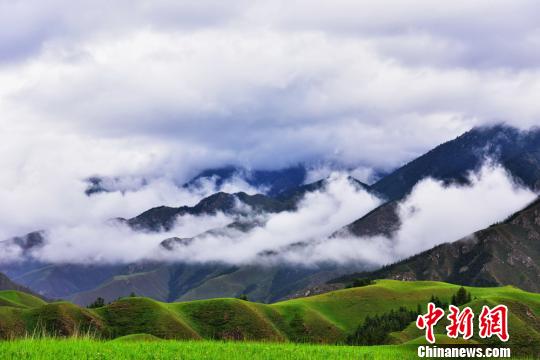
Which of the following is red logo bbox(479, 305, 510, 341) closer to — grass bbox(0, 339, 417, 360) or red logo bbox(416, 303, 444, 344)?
red logo bbox(416, 303, 444, 344)

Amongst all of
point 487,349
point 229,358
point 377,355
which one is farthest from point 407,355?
point 229,358

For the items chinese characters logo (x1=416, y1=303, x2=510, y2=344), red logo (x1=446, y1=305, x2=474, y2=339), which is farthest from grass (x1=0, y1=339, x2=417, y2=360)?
red logo (x1=446, y1=305, x2=474, y2=339)

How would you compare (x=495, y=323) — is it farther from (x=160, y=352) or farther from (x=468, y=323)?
(x=160, y=352)

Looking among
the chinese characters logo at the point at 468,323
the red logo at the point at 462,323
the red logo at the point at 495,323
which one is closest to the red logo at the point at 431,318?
the chinese characters logo at the point at 468,323

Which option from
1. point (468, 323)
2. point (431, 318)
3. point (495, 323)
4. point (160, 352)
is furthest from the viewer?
point (495, 323)

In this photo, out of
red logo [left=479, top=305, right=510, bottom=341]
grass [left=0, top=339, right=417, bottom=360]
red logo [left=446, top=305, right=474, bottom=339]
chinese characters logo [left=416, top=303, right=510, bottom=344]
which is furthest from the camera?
red logo [left=479, top=305, right=510, bottom=341]

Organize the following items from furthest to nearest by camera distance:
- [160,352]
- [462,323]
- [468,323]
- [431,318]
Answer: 1. [462,323]
2. [468,323]
3. [431,318]
4. [160,352]

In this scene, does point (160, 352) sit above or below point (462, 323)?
below

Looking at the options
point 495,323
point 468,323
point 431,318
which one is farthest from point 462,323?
point 431,318

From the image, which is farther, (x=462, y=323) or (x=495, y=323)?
(x=495, y=323)

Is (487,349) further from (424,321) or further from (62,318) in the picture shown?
(62,318)

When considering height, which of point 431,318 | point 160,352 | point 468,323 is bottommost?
point 160,352

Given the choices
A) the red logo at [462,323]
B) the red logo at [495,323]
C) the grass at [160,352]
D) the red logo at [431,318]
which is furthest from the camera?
the red logo at [495,323]

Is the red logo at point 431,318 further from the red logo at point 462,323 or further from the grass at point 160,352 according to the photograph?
the grass at point 160,352
